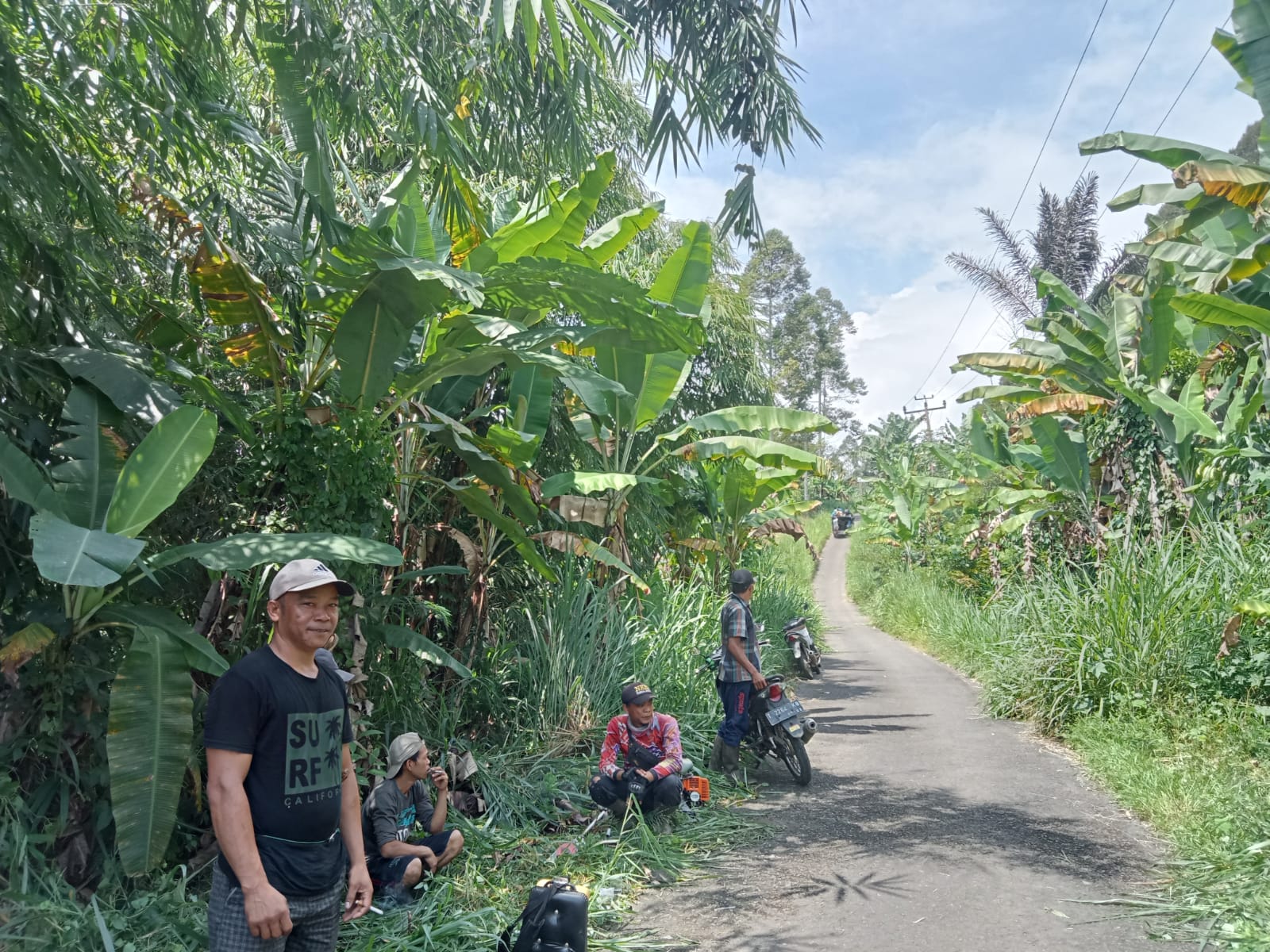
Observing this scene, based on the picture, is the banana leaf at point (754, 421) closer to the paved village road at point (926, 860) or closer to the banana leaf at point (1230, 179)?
the paved village road at point (926, 860)

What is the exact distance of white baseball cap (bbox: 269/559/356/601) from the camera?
2.99m

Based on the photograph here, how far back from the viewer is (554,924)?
3.78 m

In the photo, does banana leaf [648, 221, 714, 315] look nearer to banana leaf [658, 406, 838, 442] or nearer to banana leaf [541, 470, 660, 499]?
banana leaf [658, 406, 838, 442]

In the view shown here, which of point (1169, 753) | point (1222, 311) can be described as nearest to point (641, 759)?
point (1169, 753)

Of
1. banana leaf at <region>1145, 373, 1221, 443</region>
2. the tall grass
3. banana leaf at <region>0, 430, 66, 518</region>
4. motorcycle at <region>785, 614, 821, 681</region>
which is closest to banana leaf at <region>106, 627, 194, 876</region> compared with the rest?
banana leaf at <region>0, 430, 66, 518</region>

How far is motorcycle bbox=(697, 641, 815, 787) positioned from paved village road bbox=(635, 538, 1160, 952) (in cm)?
22

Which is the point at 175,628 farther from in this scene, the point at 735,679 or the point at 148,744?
the point at 735,679

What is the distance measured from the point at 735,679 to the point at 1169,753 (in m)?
3.39

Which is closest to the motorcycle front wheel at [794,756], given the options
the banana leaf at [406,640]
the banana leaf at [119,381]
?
the banana leaf at [406,640]

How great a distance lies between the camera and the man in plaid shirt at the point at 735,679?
786 centimetres

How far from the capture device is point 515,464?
6984 mm

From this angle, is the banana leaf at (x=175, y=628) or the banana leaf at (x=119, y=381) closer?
the banana leaf at (x=175, y=628)

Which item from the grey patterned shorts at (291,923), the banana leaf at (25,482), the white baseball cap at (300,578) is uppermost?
the banana leaf at (25,482)

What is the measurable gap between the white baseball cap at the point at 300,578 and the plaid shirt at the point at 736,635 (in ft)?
17.0
